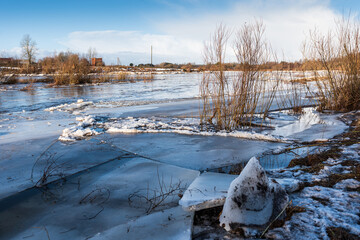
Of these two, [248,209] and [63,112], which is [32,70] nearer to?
[63,112]

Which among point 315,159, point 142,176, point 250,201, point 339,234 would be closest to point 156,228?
point 250,201

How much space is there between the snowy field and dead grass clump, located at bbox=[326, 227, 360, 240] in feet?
0.13

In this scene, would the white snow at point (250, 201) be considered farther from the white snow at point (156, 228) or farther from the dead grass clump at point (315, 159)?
the dead grass clump at point (315, 159)

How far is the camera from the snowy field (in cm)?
197

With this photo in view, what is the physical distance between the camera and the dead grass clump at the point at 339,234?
1.63 metres

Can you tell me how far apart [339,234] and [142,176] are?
79.1 inches

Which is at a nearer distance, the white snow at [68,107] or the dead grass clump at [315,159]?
the dead grass clump at [315,159]

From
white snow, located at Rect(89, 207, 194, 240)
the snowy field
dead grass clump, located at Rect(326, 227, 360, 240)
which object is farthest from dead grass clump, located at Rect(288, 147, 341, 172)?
white snow, located at Rect(89, 207, 194, 240)

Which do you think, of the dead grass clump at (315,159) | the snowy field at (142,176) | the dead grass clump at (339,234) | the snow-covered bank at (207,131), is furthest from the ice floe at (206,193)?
the snow-covered bank at (207,131)

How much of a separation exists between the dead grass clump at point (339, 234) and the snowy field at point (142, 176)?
0.04 metres

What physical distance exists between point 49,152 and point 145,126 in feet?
7.25

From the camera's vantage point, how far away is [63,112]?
7727 millimetres

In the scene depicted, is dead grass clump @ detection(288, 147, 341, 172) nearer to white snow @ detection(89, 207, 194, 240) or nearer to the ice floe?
the ice floe

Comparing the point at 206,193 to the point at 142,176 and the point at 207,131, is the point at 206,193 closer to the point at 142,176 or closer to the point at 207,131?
the point at 142,176
